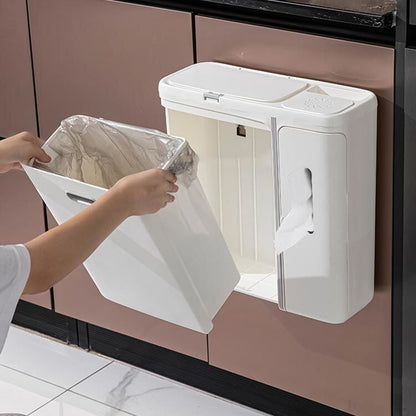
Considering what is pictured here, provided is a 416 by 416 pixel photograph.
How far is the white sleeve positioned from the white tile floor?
95cm

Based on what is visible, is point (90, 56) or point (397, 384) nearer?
point (397, 384)

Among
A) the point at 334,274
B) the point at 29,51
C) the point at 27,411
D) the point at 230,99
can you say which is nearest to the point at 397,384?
the point at 334,274

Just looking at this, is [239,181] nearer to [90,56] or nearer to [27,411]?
[90,56]

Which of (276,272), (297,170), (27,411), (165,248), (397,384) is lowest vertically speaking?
(27,411)

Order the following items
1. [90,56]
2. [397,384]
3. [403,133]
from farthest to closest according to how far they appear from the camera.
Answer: [90,56] < [397,384] < [403,133]

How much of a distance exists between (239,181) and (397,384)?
55cm

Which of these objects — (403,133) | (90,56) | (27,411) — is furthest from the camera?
(27,411)

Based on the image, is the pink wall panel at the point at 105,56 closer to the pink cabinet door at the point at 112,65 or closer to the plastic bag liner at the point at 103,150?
the pink cabinet door at the point at 112,65

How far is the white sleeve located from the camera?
1679 millimetres

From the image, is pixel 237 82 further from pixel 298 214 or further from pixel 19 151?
pixel 19 151

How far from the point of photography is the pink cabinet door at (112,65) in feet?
7.52

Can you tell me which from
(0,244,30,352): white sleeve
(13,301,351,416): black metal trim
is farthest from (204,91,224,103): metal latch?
(13,301,351,416): black metal trim

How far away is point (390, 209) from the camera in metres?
2.08

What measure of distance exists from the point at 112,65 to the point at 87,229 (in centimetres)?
72
